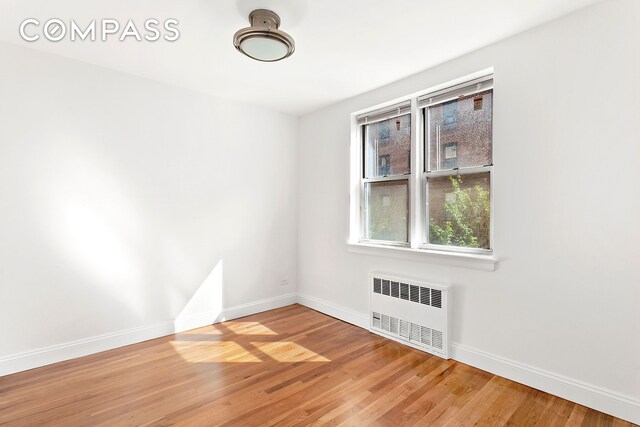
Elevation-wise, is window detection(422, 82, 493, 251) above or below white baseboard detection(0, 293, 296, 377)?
above

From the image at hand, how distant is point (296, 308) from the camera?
4270mm

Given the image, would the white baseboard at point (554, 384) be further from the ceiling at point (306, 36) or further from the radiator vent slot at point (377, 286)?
the ceiling at point (306, 36)

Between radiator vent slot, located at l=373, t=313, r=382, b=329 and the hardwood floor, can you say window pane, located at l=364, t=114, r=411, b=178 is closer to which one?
radiator vent slot, located at l=373, t=313, r=382, b=329

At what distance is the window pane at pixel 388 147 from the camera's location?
3.39 m

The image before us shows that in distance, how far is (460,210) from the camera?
114 inches

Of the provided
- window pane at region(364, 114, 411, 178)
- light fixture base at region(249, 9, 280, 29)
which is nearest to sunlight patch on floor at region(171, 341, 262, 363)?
window pane at region(364, 114, 411, 178)

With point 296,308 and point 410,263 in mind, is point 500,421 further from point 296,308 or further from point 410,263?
point 296,308

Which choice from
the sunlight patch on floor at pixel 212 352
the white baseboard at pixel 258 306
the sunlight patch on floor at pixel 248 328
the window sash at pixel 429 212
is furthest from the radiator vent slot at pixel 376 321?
the white baseboard at pixel 258 306

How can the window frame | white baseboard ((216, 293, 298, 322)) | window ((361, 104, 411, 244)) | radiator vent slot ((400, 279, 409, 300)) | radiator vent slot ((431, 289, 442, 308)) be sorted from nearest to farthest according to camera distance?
1. radiator vent slot ((431, 289, 442, 308))
2. radiator vent slot ((400, 279, 409, 300))
3. the window frame
4. window ((361, 104, 411, 244))
5. white baseboard ((216, 293, 298, 322))

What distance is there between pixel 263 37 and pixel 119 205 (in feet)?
7.14

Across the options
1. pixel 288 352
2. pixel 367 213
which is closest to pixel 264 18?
pixel 367 213

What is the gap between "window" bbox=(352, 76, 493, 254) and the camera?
9.07 ft

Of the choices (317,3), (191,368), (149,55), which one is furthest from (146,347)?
(317,3)

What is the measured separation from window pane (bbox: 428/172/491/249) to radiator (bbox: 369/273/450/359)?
1.63 ft
